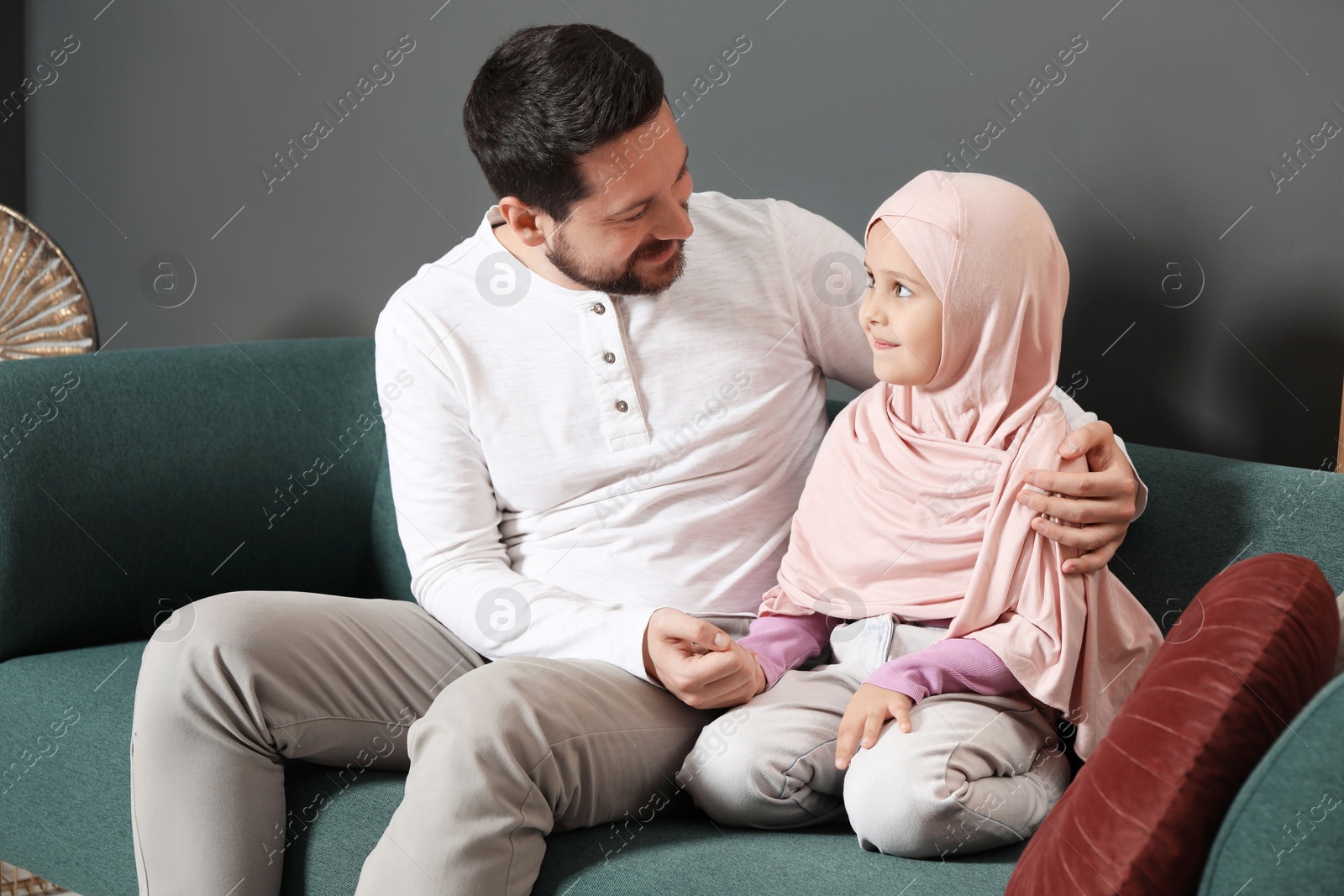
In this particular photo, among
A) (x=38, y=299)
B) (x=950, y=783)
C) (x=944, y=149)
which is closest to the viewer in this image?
(x=950, y=783)

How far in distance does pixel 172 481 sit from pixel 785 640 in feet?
Answer: 3.42

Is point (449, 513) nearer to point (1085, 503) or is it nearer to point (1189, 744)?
point (1085, 503)

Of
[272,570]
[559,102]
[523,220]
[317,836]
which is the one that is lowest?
[317,836]

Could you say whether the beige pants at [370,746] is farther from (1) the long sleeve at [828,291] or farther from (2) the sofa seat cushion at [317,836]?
(1) the long sleeve at [828,291]

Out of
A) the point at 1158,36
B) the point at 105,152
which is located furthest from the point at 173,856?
the point at 105,152

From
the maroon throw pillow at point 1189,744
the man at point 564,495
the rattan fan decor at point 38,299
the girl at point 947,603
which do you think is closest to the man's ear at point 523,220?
the man at point 564,495

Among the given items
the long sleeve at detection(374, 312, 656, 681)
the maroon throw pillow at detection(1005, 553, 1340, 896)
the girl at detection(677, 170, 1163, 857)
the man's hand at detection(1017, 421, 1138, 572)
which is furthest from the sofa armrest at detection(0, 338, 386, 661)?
the maroon throw pillow at detection(1005, 553, 1340, 896)

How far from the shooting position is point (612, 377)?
1499 millimetres

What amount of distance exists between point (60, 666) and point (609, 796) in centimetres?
92

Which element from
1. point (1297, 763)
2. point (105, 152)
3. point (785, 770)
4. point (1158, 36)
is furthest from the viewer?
point (105, 152)

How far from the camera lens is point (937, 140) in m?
1.67

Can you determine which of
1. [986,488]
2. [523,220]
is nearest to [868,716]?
[986,488]

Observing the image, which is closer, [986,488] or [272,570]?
[986,488]

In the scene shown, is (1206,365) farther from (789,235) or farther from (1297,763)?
(1297,763)
